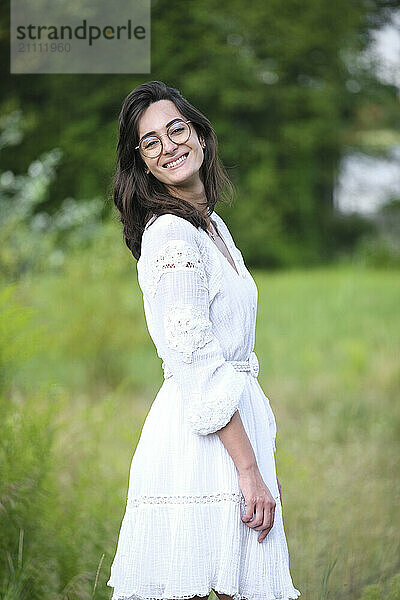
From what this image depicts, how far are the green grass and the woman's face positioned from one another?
860 millimetres

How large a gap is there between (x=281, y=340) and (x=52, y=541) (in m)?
4.71

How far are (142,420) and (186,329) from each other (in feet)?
10.5

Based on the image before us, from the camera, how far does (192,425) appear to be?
1361 millimetres

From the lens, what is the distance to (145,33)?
161 inches

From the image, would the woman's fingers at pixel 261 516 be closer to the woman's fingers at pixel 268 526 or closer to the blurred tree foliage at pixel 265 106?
the woman's fingers at pixel 268 526

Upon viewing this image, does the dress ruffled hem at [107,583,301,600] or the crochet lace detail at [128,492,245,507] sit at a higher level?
the crochet lace detail at [128,492,245,507]

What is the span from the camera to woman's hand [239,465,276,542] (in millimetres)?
1368

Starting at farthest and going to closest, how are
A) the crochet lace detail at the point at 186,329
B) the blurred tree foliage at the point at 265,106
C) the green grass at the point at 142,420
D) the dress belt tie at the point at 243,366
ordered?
the blurred tree foliage at the point at 265,106, the green grass at the point at 142,420, the dress belt tie at the point at 243,366, the crochet lace detail at the point at 186,329

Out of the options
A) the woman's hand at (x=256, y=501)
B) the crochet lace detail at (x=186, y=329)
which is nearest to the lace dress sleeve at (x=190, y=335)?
the crochet lace detail at (x=186, y=329)

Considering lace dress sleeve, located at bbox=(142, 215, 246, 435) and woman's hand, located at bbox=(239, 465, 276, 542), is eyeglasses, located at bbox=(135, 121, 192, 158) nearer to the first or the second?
lace dress sleeve, located at bbox=(142, 215, 246, 435)

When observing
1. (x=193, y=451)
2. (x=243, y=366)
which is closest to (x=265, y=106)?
(x=243, y=366)

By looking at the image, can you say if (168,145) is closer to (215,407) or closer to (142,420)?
(215,407)
